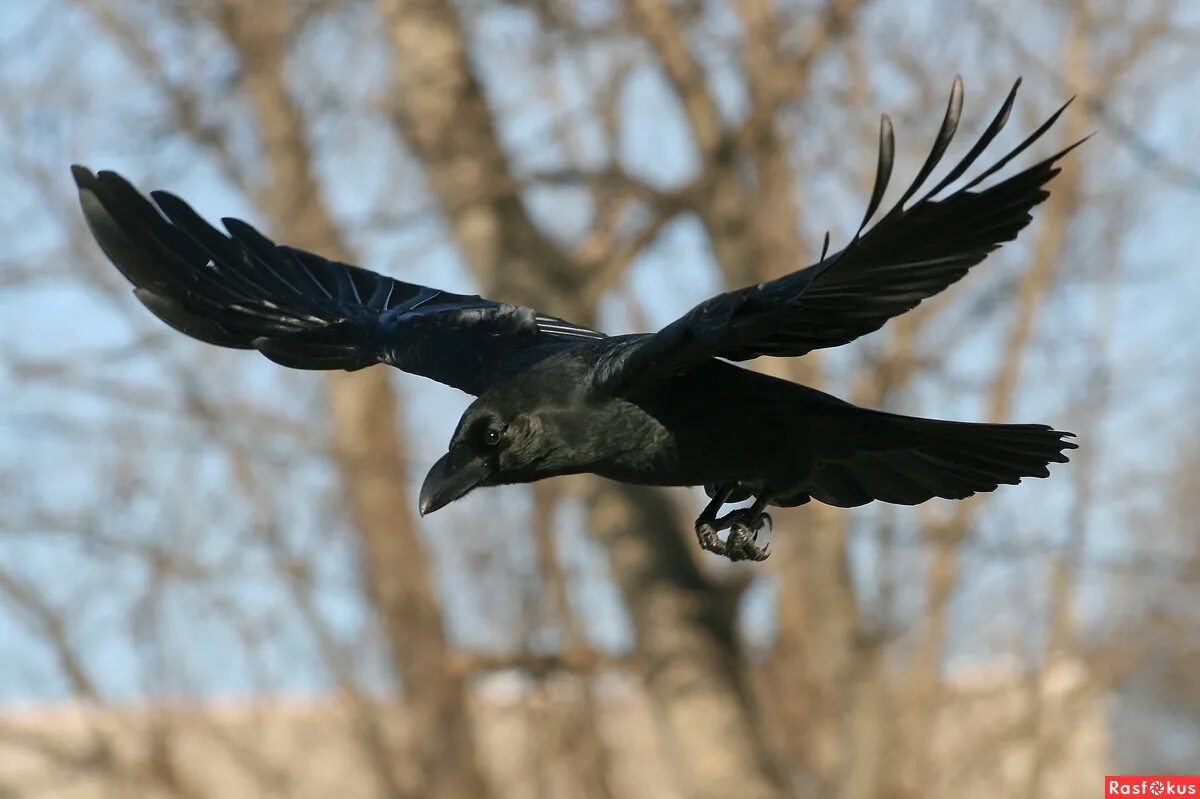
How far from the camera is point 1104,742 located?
15.8 meters

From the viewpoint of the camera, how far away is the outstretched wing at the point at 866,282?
3.30 metres

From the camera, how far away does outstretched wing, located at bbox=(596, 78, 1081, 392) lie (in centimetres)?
330

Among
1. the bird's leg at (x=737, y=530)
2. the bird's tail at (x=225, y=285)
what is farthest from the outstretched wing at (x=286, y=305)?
the bird's leg at (x=737, y=530)

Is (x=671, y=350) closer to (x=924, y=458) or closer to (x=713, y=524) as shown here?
(x=713, y=524)

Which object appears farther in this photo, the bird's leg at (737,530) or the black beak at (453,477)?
the bird's leg at (737,530)

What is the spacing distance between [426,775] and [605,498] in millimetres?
3859

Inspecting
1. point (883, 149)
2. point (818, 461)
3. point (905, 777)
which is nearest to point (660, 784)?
point (905, 777)

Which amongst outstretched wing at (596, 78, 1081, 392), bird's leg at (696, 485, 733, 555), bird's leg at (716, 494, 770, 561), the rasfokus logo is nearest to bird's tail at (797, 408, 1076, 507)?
bird's leg at (716, 494, 770, 561)

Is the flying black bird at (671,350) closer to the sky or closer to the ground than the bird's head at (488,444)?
closer to the sky

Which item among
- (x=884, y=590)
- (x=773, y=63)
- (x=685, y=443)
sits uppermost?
(x=773, y=63)

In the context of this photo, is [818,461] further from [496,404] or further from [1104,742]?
[1104,742]

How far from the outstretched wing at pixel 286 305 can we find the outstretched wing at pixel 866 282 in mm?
843

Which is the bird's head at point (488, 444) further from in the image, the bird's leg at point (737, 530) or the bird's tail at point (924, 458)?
the bird's tail at point (924, 458)

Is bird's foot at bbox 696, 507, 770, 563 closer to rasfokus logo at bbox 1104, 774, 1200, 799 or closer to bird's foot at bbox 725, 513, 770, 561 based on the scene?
bird's foot at bbox 725, 513, 770, 561
